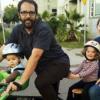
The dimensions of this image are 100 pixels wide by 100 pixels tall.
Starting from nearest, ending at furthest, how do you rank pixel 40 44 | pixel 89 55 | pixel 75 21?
1. pixel 40 44
2. pixel 89 55
3. pixel 75 21

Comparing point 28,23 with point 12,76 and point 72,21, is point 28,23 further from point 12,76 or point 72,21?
point 72,21

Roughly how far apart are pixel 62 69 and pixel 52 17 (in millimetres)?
28694

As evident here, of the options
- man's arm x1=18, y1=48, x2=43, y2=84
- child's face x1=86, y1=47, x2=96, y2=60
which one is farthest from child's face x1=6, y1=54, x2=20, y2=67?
child's face x1=86, y1=47, x2=96, y2=60

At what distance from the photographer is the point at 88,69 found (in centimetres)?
402

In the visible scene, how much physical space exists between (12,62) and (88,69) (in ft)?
2.62

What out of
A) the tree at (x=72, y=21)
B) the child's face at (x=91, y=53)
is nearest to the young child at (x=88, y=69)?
the child's face at (x=91, y=53)

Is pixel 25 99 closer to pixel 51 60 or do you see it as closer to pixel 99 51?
pixel 51 60

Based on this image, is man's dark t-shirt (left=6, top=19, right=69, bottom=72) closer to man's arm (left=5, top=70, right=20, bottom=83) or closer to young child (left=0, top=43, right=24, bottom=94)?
young child (left=0, top=43, right=24, bottom=94)

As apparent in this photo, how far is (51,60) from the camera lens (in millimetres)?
3742

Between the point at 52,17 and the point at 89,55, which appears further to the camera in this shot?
the point at 52,17

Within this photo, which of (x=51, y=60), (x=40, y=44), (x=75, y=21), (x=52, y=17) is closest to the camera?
(x=40, y=44)

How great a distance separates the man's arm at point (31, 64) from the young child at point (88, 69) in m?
0.57

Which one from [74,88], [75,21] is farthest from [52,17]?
[74,88]

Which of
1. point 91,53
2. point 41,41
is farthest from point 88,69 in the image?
point 41,41
